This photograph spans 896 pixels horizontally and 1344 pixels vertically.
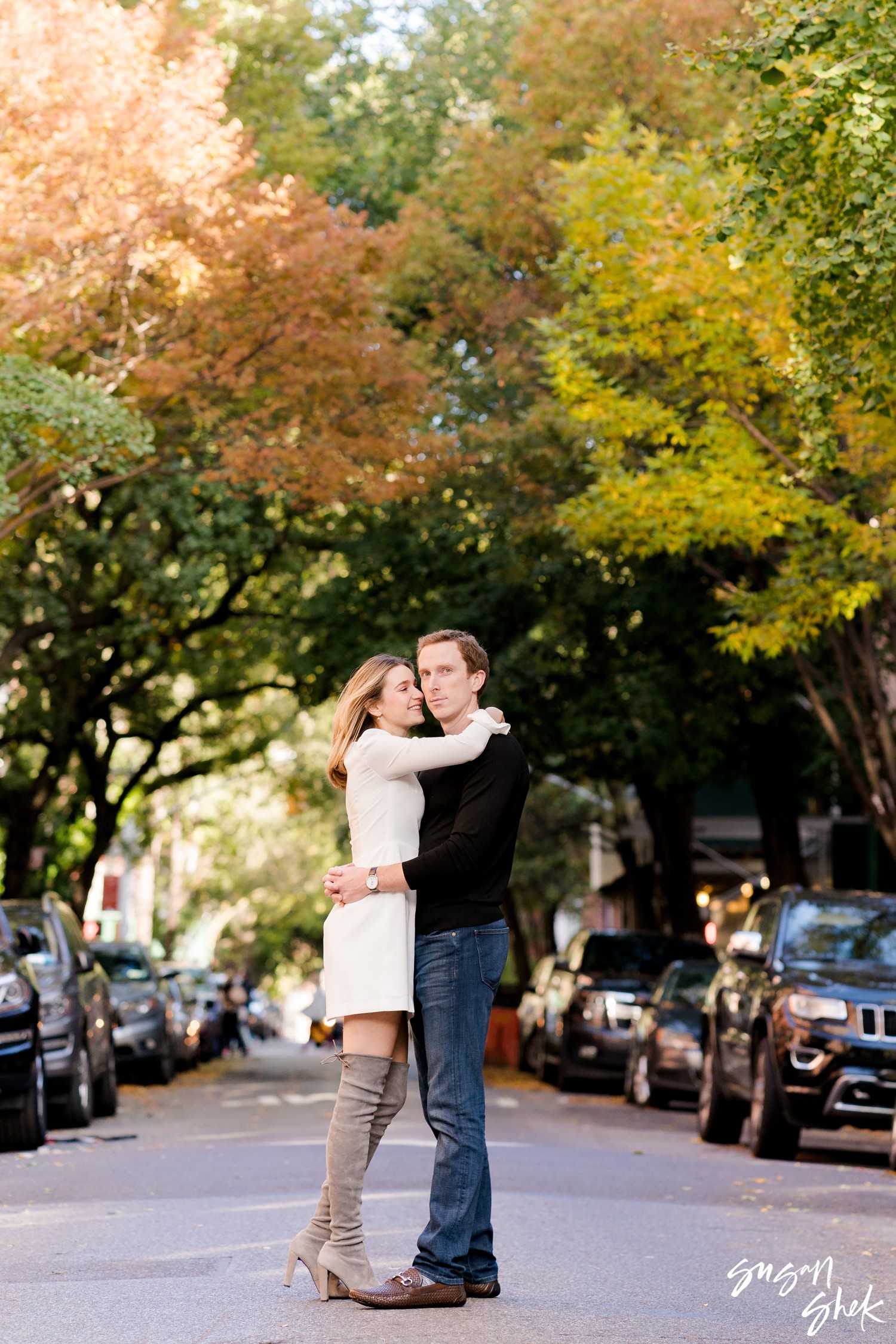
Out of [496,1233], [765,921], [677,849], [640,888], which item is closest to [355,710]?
[496,1233]

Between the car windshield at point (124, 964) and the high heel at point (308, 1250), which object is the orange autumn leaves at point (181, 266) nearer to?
the car windshield at point (124, 964)

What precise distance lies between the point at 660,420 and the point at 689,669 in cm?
710

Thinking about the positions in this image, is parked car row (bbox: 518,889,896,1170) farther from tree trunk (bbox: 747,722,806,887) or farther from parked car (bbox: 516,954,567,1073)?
tree trunk (bbox: 747,722,806,887)

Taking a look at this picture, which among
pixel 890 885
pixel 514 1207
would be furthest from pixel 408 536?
pixel 514 1207

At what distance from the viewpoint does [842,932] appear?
14.4 m

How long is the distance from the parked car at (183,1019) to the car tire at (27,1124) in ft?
35.0

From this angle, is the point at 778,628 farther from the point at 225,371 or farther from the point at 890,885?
the point at 890,885

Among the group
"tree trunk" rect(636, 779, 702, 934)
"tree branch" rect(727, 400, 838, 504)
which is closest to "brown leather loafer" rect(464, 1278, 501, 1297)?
"tree branch" rect(727, 400, 838, 504)

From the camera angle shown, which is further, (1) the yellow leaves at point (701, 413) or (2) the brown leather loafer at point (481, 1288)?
(1) the yellow leaves at point (701, 413)

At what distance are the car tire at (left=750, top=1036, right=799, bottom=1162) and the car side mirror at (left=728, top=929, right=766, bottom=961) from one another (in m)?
0.69

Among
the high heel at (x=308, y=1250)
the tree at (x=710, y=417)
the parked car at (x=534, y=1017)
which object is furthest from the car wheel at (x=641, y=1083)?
the high heel at (x=308, y=1250)

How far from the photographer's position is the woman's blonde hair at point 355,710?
644 centimetres

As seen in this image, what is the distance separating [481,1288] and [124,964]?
17.6 metres

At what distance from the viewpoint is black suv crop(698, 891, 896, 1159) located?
13.1m
